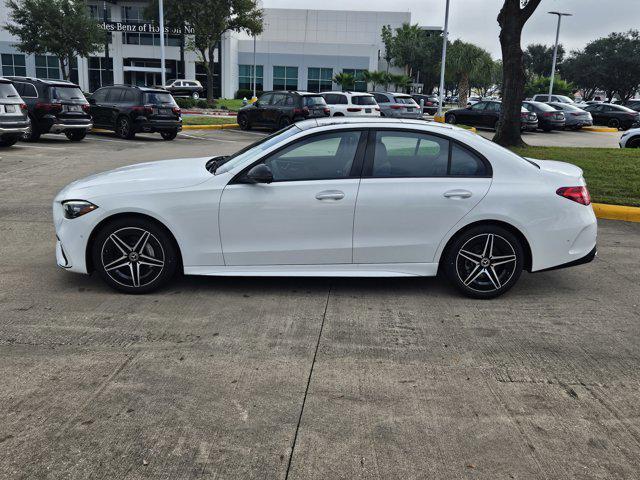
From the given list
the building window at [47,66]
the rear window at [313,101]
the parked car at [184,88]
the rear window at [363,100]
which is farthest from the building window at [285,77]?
the rear window at [313,101]

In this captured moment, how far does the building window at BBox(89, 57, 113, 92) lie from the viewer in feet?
210

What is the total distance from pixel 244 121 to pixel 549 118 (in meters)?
15.3

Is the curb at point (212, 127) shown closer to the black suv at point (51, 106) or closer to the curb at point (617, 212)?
the black suv at point (51, 106)

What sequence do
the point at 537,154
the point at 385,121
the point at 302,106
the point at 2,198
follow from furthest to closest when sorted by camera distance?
the point at 302,106 → the point at 537,154 → the point at 2,198 → the point at 385,121

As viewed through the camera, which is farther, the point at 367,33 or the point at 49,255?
the point at 367,33

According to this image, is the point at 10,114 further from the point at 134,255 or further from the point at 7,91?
the point at 134,255

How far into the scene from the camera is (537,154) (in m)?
15.5

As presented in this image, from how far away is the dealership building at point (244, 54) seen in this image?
62.6 m

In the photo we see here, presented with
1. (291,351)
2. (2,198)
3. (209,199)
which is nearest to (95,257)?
(209,199)

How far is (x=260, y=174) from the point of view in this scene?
5223mm

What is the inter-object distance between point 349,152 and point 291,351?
200 cm

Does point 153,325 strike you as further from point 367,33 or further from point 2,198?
point 367,33

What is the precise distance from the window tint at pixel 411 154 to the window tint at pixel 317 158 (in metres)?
0.26

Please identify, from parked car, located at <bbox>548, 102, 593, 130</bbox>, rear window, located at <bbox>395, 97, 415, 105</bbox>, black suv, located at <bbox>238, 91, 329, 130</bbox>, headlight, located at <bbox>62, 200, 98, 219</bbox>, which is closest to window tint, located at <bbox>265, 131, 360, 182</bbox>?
headlight, located at <bbox>62, 200, 98, 219</bbox>
